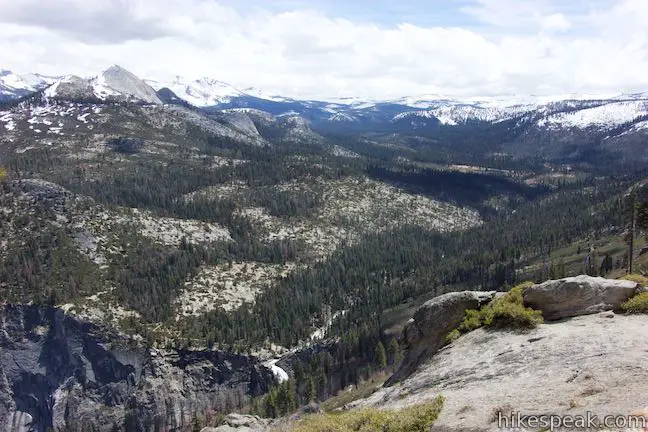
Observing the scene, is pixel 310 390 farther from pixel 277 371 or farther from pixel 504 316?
pixel 504 316

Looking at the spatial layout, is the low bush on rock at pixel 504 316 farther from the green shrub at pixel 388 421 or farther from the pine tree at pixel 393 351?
the pine tree at pixel 393 351

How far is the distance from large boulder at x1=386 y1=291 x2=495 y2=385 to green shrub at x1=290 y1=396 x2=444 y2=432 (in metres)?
12.8

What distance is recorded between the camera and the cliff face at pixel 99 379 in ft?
503

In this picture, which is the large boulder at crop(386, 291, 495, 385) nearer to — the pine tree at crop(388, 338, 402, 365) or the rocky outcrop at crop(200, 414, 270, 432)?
the rocky outcrop at crop(200, 414, 270, 432)

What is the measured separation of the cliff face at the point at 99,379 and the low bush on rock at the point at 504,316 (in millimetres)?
128862

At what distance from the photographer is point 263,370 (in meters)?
159

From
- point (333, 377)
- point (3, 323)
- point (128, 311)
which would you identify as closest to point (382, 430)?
point (333, 377)

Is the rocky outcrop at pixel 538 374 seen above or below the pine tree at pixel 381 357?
above

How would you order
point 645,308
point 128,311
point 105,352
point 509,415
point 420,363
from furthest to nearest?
point 128,311
point 105,352
point 420,363
point 645,308
point 509,415

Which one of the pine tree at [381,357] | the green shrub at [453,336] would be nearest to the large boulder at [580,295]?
the green shrub at [453,336]

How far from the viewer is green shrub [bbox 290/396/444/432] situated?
24.5 m

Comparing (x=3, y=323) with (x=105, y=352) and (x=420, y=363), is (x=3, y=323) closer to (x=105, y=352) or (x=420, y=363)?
(x=105, y=352)

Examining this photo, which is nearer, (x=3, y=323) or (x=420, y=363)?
(x=420, y=363)

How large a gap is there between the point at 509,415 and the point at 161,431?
497 feet
